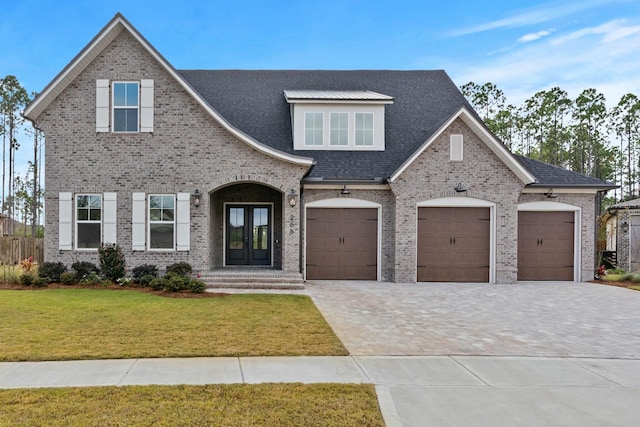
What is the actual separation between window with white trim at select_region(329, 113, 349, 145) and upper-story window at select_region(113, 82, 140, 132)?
6999mm

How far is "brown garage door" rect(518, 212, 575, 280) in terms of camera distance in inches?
610

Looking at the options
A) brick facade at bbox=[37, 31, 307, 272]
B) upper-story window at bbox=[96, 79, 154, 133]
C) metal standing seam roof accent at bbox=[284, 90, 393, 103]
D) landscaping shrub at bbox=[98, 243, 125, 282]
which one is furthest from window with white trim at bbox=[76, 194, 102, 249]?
metal standing seam roof accent at bbox=[284, 90, 393, 103]

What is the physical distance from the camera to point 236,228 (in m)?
16.1

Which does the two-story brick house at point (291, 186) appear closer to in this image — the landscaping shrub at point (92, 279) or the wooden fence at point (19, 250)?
the landscaping shrub at point (92, 279)

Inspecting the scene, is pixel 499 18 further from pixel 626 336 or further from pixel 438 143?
pixel 626 336

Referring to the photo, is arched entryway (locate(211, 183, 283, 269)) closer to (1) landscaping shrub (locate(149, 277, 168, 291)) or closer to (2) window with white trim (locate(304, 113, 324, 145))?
(2) window with white trim (locate(304, 113, 324, 145))


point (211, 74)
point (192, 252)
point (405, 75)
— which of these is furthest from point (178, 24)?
point (192, 252)

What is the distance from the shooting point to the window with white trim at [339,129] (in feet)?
53.9

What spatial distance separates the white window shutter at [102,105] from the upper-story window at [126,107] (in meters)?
0.23

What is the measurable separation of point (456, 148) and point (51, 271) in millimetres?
13779

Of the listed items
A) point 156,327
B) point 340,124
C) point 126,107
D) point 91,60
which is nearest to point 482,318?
point 156,327

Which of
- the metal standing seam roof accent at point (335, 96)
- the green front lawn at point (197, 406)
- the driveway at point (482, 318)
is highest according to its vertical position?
the metal standing seam roof accent at point (335, 96)

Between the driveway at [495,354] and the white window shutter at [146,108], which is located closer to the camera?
the driveway at [495,354]

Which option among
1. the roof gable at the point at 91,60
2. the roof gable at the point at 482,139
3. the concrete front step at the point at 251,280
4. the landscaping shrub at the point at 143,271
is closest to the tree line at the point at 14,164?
the roof gable at the point at 91,60
